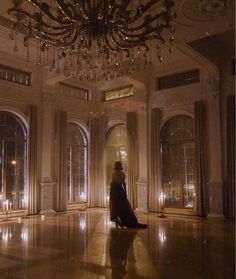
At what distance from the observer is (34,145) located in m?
9.74

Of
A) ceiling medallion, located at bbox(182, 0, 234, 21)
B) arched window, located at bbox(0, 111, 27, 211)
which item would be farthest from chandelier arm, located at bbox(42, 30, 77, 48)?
arched window, located at bbox(0, 111, 27, 211)

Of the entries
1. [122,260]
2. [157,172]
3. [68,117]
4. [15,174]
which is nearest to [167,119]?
[157,172]

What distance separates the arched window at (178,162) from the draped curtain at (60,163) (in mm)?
3048

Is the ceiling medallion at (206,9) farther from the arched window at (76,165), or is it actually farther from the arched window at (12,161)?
the arched window at (76,165)

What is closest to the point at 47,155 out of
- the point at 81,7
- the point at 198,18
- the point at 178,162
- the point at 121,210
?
the point at 121,210

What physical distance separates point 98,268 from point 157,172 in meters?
6.03

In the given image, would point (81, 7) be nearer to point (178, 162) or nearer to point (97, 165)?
point (178, 162)

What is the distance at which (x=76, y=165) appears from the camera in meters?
11.4

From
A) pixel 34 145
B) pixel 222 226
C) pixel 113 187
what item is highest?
pixel 34 145

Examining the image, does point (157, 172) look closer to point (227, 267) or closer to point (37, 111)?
point (37, 111)

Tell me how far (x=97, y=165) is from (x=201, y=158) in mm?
3876

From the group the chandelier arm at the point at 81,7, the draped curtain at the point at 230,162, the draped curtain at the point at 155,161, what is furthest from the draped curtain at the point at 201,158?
the chandelier arm at the point at 81,7

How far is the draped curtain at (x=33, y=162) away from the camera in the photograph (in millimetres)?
9570

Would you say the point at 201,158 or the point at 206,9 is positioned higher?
the point at 206,9
